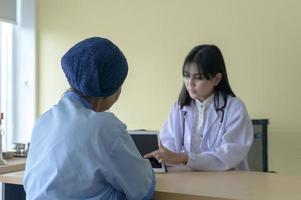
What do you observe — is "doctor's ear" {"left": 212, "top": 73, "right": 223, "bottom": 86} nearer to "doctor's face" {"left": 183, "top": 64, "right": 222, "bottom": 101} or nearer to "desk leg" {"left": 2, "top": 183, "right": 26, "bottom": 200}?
"doctor's face" {"left": 183, "top": 64, "right": 222, "bottom": 101}

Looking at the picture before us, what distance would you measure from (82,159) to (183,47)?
1850 mm

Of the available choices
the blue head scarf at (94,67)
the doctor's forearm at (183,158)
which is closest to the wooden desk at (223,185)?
the doctor's forearm at (183,158)

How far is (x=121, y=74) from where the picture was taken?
118 cm

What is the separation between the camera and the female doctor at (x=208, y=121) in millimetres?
1735

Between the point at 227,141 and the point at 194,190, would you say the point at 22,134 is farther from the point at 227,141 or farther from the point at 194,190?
the point at 194,190

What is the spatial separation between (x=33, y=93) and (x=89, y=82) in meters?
2.32

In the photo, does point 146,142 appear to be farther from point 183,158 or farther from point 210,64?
point 210,64

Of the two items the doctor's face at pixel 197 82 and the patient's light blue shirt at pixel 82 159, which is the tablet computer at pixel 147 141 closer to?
the doctor's face at pixel 197 82

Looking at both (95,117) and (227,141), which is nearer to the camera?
(95,117)

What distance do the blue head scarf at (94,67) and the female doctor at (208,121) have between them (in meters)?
0.61

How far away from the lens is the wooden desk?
1.24 meters

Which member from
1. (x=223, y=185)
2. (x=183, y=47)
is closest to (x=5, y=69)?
(x=183, y=47)

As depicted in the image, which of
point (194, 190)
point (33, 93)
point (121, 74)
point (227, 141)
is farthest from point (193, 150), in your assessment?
point (33, 93)

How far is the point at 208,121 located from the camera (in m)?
1.87
